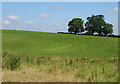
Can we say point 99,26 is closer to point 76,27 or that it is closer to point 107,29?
point 107,29

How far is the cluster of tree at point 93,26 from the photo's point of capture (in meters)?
65.5

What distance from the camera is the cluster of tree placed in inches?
2579

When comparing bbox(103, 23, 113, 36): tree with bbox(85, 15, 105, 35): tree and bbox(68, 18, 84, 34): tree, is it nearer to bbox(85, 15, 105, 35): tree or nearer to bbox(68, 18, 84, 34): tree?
bbox(85, 15, 105, 35): tree

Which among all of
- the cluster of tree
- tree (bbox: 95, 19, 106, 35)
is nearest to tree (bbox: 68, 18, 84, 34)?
the cluster of tree

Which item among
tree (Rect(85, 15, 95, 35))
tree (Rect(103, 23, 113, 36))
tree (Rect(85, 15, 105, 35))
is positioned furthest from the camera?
tree (Rect(85, 15, 95, 35))

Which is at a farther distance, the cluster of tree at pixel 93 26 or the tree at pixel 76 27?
the tree at pixel 76 27

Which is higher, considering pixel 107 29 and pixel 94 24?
pixel 94 24

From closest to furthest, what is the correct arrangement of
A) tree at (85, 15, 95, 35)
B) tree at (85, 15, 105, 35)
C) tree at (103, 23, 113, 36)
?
tree at (103, 23, 113, 36) < tree at (85, 15, 105, 35) < tree at (85, 15, 95, 35)

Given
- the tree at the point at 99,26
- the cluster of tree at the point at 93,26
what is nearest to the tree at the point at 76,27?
the cluster of tree at the point at 93,26

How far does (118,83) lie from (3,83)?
462cm

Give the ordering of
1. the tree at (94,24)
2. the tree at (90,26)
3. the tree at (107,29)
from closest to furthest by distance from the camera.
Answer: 1. the tree at (107,29)
2. the tree at (94,24)
3. the tree at (90,26)

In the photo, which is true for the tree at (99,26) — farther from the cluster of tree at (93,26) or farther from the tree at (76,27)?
the tree at (76,27)

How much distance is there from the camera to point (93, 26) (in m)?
68.1

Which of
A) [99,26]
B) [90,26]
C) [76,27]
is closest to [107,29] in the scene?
[99,26]
